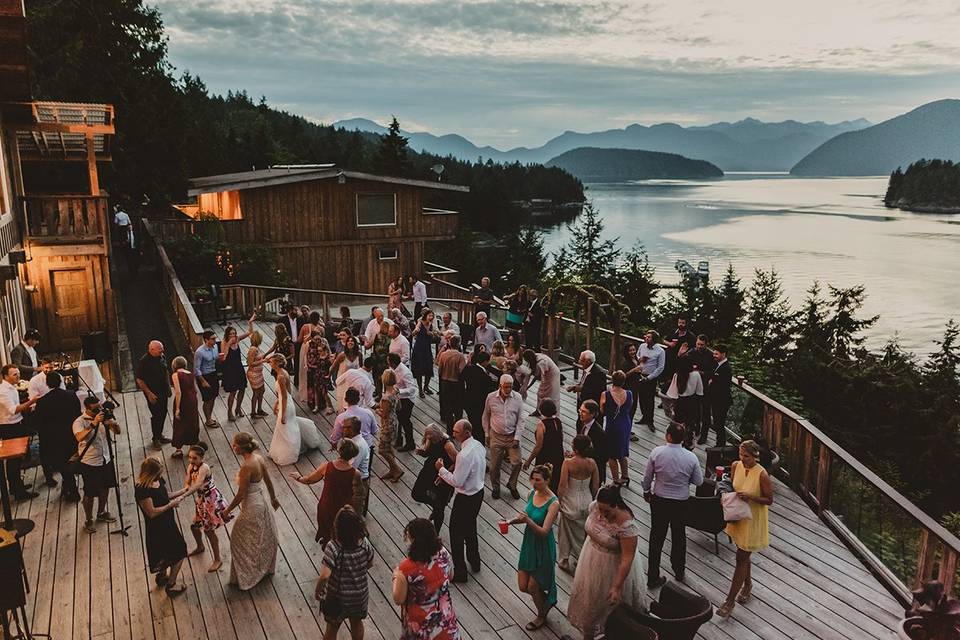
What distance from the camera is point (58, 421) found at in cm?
816

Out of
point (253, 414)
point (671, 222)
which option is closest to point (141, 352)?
point (253, 414)

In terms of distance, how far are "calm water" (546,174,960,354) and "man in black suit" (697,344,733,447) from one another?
38.4m

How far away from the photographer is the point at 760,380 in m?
17.8

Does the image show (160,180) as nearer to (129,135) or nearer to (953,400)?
(129,135)

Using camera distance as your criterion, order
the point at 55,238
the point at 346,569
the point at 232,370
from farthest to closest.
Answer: the point at 55,238, the point at 232,370, the point at 346,569

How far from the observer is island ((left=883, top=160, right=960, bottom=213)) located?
323 ft

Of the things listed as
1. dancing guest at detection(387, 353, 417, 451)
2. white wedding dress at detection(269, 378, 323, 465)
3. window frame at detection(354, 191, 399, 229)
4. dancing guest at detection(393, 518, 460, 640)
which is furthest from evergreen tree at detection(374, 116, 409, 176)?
dancing guest at detection(393, 518, 460, 640)

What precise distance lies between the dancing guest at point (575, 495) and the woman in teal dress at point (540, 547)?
1.86 ft

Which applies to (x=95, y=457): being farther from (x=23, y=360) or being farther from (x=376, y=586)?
(x=23, y=360)

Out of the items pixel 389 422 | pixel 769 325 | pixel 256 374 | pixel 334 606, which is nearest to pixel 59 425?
pixel 256 374

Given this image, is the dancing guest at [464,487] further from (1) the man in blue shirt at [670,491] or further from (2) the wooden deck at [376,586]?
(1) the man in blue shirt at [670,491]

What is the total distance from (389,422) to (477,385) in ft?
4.38

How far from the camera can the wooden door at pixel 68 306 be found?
1652 cm

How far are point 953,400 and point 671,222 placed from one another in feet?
339
